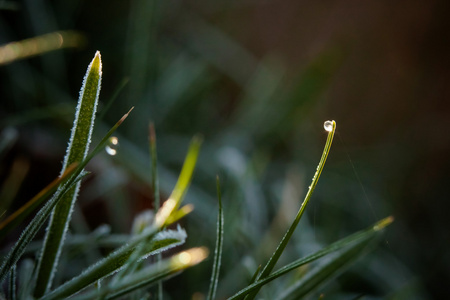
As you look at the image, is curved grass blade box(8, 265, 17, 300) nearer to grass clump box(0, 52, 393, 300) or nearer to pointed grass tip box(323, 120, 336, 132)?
grass clump box(0, 52, 393, 300)

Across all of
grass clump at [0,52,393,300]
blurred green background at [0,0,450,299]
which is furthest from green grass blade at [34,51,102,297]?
blurred green background at [0,0,450,299]

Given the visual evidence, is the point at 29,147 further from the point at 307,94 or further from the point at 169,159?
the point at 307,94

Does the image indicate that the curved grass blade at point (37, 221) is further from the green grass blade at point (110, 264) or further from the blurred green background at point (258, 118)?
the blurred green background at point (258, 118)

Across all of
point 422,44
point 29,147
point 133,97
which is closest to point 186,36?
point 133,97

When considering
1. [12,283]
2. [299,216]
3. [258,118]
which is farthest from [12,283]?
[258,118]

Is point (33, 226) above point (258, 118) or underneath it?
underneath

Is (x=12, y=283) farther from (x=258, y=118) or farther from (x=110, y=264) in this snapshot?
(x=258, y=118)

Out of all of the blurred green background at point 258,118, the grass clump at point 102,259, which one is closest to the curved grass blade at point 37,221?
the grass clump at point 102,259
